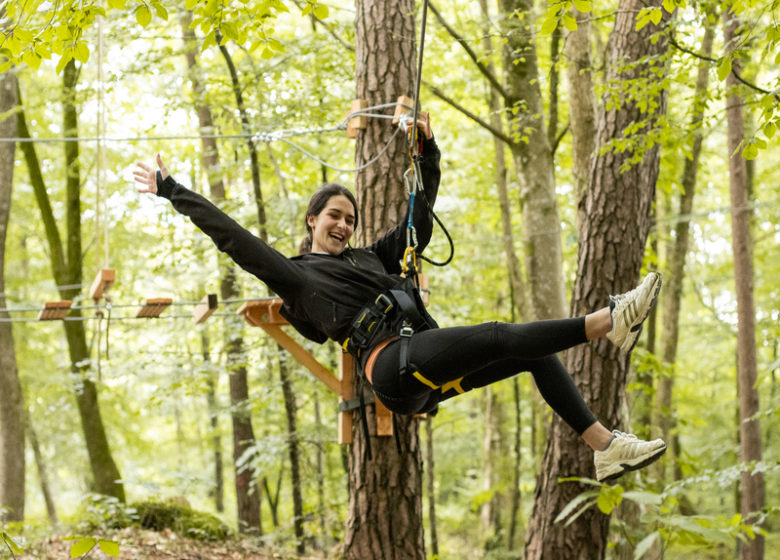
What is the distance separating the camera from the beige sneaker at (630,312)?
267 centimetres

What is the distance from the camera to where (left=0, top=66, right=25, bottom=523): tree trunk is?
845 centimetres

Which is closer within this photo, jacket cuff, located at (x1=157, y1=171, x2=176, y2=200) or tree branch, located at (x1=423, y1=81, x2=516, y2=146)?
jacket cuff, located at (x1=157, y1=171, x2=176, y2=200)

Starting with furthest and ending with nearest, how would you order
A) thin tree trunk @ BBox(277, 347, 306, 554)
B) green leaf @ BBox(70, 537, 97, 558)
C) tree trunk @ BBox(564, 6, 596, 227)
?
thin tree trunk @ BBox(277, 347, 306, 554) < tree trunk @ BBox(564, 6, 596, 227) < green leaf @ BBox(70, 537, 97, 558)

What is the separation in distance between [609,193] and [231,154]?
5882mm

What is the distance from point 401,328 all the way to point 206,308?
1945mm

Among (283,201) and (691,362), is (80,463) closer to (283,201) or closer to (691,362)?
(283,201)

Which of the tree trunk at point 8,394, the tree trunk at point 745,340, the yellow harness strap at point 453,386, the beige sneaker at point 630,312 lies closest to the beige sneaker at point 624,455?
the beige sneaker at point 630,312

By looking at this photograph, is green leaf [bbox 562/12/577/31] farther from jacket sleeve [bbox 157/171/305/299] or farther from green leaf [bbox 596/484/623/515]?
green leaf [bbox 596/484/623/515]

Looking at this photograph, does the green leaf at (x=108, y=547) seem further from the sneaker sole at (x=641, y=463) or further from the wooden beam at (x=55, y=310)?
the wooden beam at (x=55, y=310)

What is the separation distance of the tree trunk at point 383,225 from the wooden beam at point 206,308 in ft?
3.21

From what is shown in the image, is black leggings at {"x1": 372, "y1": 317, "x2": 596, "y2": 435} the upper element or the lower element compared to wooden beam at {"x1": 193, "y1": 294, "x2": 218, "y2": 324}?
lower

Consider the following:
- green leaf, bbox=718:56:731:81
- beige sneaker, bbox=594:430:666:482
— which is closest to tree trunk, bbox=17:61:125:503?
beige sneaker, bbox=594:430:666:482

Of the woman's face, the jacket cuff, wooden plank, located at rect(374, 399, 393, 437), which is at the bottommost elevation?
wooden plank, located at rect(374, 399, 393, 437)

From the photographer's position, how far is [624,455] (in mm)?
2998
